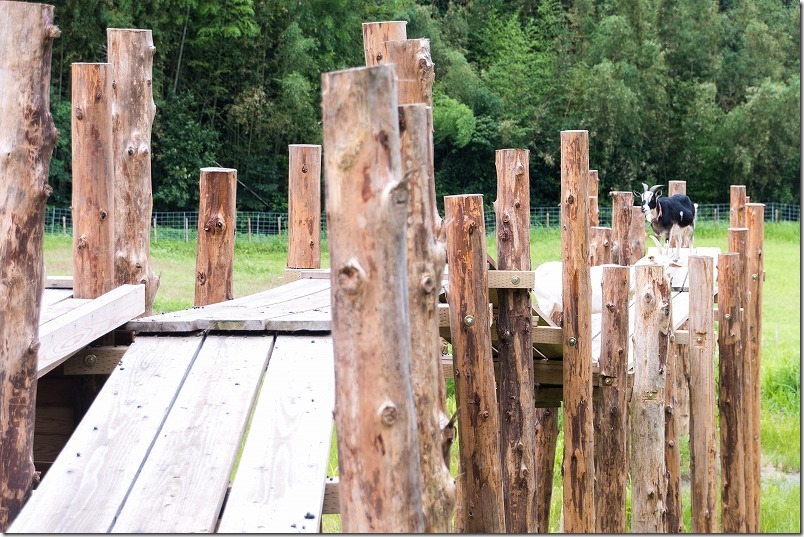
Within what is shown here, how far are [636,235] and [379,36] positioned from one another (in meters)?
5.95

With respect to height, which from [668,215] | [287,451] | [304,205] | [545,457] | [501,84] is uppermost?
[501,84]

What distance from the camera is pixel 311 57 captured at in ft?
104

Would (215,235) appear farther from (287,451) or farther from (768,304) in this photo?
(768,304)

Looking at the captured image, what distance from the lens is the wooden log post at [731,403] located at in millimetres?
8469

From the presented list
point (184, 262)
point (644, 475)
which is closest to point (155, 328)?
point (644, 475)

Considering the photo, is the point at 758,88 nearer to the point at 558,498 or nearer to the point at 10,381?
the point at 558,498

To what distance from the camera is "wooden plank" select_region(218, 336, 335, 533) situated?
3.27 m

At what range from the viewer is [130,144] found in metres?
5.43

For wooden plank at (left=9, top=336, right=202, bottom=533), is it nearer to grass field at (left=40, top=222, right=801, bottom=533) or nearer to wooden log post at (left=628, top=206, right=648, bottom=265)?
grass field at (left=40, top=222, right=801, bottom=533)

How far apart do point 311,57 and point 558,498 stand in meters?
22.7

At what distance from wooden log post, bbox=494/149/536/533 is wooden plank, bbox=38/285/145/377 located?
77.9 inches

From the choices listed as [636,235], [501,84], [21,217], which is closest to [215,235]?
[21,217]

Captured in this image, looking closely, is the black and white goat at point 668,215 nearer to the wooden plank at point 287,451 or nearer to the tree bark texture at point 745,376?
the tree bark texture at point 745,376

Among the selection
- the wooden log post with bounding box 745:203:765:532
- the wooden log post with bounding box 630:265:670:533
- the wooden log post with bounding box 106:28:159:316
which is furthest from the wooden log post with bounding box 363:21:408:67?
the wooden log post with bounding box 745:203:765:532
